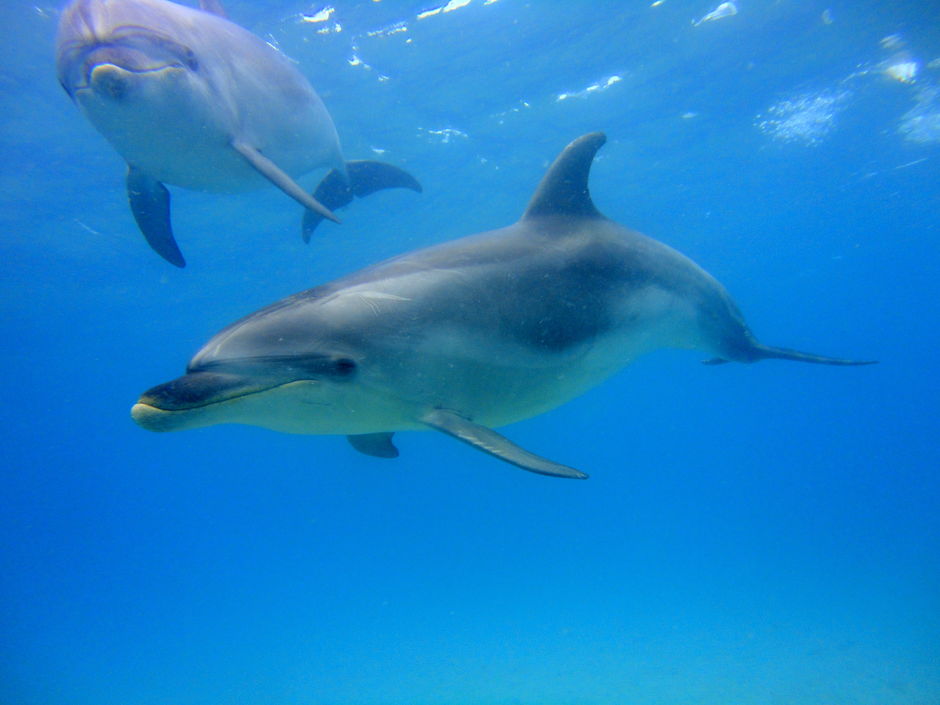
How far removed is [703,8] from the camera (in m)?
15.3

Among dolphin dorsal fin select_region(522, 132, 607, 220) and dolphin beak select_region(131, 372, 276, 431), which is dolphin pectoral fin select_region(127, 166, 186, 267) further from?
dolphin beak select_region(131, 372, 276, 431)

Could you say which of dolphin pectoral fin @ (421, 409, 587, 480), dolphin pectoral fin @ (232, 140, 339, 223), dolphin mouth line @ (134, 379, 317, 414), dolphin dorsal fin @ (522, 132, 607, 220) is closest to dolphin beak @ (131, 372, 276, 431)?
dolphin mouth line @ (134, 379, 317, 414)

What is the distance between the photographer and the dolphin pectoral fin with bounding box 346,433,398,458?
15.1 ft

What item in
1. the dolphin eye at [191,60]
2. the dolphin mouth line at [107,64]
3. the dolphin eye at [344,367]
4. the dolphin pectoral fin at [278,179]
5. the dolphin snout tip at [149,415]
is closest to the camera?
the dolphin snout tip at [149,415]

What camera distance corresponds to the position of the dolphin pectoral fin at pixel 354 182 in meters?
7.52

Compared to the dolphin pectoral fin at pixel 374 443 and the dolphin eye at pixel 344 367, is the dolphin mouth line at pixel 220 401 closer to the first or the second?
the dolphin eye at pixel 344 367

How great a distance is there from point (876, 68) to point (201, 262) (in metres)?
25.2

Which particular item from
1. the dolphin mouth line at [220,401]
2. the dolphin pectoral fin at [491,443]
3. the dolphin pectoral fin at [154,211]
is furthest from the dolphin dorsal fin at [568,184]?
the dolphin pectoral fin at [154,211]

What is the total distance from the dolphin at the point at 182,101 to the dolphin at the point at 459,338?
1267 millimetres

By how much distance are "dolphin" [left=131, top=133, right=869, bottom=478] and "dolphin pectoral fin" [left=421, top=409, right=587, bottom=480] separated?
1cm

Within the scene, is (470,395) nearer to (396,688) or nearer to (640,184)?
(396,688)

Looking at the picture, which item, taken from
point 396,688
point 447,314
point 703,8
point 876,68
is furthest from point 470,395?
point 876,68

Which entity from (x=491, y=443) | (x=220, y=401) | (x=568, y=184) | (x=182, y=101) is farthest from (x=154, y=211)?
(x=491, y=443)

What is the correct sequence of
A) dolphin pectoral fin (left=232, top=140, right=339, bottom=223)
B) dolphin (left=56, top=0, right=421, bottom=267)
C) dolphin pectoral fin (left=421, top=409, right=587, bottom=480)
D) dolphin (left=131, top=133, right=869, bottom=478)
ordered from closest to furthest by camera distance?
dolphin (left=131, top=133, right=869, bottom=478)
dolphin pectoral fin (left=421, top=409, right=587, bottom=480)
dolphin (left=56, top=0, right=421, bottom=267)
dolphin pectoral fin (left=232, top=140, right=339, bottom=223)
